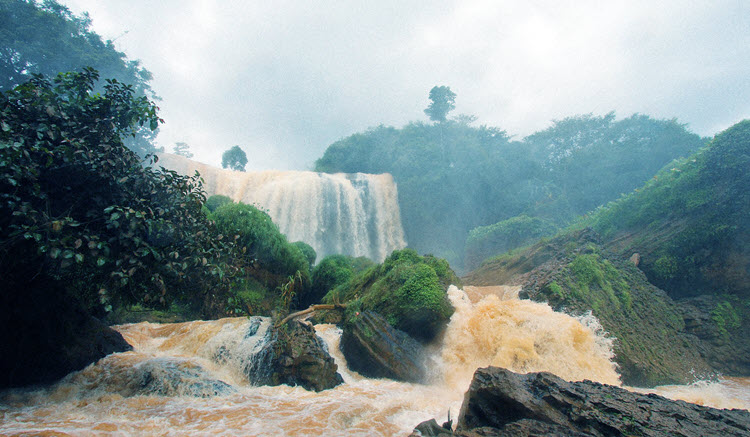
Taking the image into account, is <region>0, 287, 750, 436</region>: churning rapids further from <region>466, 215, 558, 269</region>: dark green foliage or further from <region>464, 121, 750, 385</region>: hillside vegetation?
<region>466, 215, 558, 269</region>: dark green foliage

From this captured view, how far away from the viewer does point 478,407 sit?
13.7 ft

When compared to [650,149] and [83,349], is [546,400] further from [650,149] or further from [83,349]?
[650,149]

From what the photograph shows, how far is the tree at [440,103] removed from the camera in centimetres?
3950

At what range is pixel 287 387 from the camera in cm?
629

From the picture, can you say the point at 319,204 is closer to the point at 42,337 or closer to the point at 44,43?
the point at 42,337

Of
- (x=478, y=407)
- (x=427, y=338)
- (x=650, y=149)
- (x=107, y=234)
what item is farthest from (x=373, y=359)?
A: (x=650, y=149)

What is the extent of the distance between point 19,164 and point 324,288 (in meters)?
10.9

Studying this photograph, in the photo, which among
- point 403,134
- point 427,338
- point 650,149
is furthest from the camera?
point 403,134

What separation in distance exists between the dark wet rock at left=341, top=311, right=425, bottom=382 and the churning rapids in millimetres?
269

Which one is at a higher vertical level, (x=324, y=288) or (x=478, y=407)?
(x=324, y=288)

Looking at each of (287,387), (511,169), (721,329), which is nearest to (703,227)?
(721,329)

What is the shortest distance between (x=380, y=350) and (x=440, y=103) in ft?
122

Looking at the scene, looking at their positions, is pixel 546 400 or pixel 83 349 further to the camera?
pixel 83 349

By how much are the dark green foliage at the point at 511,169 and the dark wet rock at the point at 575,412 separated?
26515 millimetres
